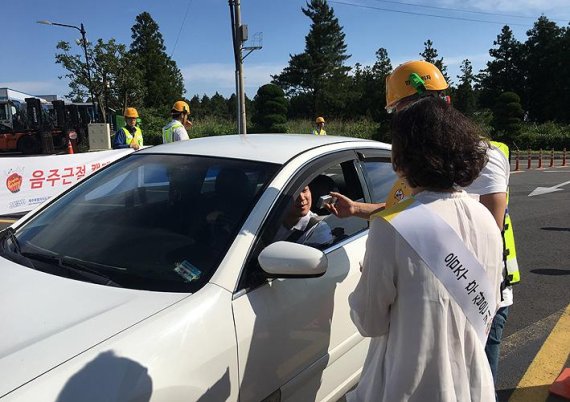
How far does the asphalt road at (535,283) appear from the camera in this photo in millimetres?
3322

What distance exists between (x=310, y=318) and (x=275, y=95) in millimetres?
27488

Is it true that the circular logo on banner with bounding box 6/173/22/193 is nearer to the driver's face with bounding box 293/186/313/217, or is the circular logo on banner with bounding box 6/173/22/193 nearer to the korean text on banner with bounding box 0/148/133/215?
the korean text on banner with bounding box 0/148/133/215

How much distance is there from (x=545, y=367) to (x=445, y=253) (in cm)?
253

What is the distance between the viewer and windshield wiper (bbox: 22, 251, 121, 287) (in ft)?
6.00

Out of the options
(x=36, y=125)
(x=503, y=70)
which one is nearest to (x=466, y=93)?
(x=503, y=70)

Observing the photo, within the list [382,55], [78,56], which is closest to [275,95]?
[78,56]

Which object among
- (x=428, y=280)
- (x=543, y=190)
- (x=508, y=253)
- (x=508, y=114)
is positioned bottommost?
(x=543, y=190)

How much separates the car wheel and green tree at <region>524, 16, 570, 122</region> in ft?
167

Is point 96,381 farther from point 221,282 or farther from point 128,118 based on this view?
point 128,118

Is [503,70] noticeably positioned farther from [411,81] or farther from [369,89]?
[411,81]

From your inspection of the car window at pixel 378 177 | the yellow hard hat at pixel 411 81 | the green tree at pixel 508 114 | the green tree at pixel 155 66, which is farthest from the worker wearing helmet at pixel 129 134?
the green tree at pixel 155 66

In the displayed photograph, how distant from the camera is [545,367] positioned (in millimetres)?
3227

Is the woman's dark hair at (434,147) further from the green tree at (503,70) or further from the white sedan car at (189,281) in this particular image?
the green tree at (503,70)

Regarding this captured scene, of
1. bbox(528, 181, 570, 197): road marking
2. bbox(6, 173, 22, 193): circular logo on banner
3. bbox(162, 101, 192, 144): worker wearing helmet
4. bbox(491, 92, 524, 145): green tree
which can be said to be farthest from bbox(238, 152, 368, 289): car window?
bbox(491, 92, 524, 145): green tree
